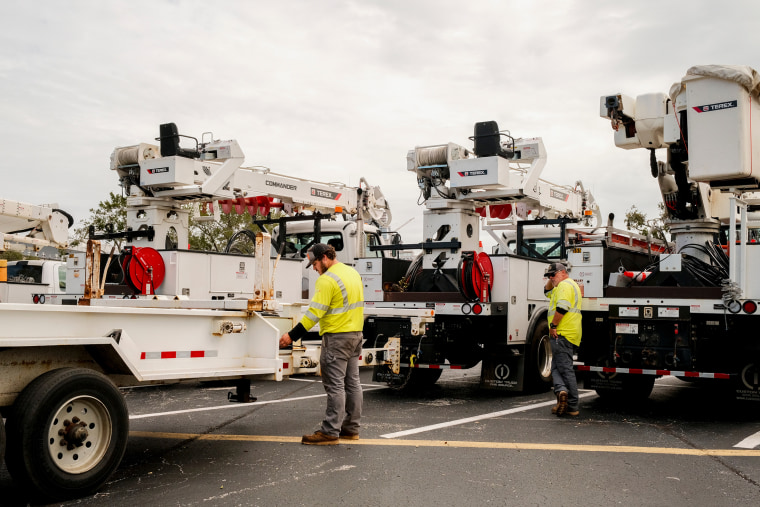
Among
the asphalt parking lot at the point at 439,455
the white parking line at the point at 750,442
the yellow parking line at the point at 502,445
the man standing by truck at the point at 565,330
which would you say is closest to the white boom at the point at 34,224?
the asphalt parking lot at the point at 439,455

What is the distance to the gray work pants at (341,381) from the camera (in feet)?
23.0

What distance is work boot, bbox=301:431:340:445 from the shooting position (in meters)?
6.90

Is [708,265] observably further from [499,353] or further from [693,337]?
[499,353]

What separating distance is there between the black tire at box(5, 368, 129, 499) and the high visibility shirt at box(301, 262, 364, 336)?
219cm

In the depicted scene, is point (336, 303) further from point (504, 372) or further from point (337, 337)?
point (504, 372)

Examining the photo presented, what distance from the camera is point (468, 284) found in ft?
31.9

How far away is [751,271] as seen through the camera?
810 cm

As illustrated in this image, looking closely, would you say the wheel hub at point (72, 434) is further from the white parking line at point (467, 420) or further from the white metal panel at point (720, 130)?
the white metal panel at point (720, 130)

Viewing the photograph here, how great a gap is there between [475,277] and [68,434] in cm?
580

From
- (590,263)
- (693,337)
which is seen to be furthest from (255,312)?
(693,337)

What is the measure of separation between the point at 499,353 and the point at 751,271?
3.40 meters

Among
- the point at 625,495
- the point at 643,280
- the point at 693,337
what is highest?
the point at 643,280

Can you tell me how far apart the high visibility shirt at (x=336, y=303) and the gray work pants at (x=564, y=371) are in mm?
2791

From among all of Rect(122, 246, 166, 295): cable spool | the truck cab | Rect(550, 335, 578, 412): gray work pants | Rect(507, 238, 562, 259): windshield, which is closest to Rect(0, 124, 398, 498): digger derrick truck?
Rect(550, 335, 578, 412): gray work pants
